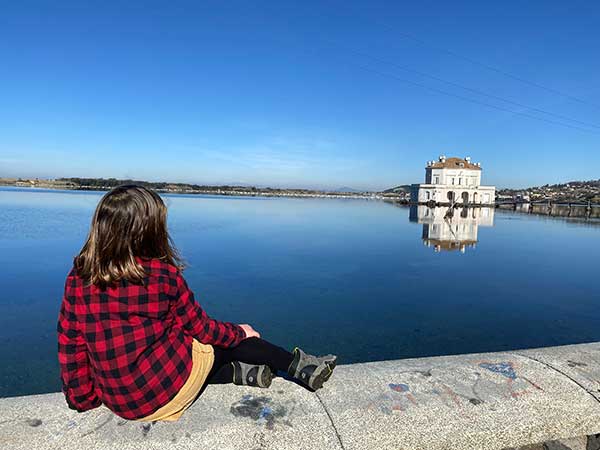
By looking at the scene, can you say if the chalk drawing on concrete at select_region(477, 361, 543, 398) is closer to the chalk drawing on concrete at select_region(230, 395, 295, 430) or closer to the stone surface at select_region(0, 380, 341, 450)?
the stone surface at select_region(0, 380, 341, 450)

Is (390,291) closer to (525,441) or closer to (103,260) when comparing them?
(525,441)

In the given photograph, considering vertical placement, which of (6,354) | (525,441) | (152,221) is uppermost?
(152,221)

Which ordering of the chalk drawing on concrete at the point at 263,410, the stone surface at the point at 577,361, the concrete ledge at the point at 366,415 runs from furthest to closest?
the stone surface at the point at 577,361 → the chalk drawing on concrete at the point at 263,410 → the concrete ledge at the point at 366,415

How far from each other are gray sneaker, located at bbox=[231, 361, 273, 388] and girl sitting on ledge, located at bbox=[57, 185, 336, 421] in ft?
0.86

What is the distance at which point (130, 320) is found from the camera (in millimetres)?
1797

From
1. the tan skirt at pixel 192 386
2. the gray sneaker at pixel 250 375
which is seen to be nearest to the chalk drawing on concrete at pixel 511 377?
the gray sneaker at pixel 250 375

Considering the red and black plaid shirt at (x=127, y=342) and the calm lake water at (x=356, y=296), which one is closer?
the red and black plaid shirt at (x=127, y=342)

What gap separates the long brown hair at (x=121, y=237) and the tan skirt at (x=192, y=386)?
1.87 ft

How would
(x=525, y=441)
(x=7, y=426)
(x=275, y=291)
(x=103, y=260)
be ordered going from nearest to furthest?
1. (x=103, y=260)
2. (x=7, y=426)
3. (x=525, y=441)
4. (x=275, y=291)

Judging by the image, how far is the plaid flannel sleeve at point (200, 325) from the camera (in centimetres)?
196

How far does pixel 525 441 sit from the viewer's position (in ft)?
6.93

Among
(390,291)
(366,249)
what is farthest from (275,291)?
(366,249)

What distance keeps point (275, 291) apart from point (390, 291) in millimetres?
2216

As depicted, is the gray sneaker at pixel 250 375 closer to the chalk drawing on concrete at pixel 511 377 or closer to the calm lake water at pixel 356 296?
the calm lake water at pixel 356 296
